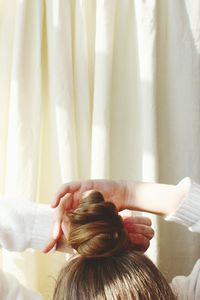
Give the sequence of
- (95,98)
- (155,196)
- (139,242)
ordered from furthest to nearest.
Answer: (95,98), (155,196), (139,242)

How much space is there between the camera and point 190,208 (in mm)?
874

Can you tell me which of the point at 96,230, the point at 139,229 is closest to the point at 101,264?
the point at 96,230

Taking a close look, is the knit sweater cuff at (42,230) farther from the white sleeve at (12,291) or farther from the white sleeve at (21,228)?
the white sleeve at (12,291)

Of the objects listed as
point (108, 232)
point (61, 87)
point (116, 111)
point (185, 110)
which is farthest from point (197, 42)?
point (108, 232)

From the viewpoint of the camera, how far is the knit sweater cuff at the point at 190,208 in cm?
87

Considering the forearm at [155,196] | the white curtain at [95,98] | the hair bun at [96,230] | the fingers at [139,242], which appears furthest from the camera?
the white curtain at [95,98]

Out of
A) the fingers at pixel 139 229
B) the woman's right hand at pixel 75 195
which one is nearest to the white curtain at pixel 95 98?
the woman's right hand at pixel 75 195

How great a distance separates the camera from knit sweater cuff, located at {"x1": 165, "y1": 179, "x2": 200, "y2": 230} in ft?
2.86

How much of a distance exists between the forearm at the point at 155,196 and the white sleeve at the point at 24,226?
0.63ft

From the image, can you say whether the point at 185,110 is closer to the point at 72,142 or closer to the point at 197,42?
the point at 197,42

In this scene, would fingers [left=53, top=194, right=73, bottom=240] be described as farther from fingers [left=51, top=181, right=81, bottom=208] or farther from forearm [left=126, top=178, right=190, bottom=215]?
forearm [left=126, top=178, right=190, bottom=215]

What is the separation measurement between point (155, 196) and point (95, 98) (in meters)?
0.33

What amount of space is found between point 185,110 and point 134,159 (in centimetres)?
21

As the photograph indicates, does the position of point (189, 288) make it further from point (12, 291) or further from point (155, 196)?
point (12, 291)
